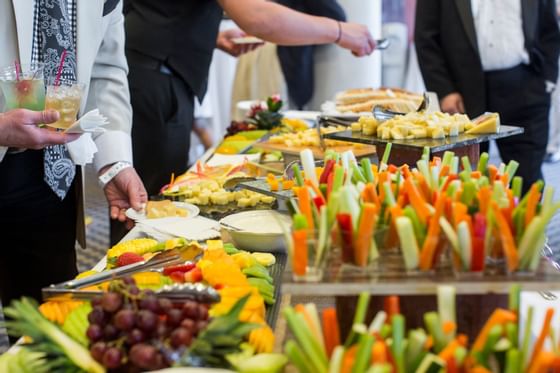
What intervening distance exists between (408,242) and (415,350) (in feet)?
0.48

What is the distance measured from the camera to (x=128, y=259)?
54.6 inches

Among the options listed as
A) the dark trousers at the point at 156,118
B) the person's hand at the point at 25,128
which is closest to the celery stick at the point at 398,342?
the person's hand at the point at 25,128

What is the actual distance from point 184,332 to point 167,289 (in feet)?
0.45

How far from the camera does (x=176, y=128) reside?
9.16ft

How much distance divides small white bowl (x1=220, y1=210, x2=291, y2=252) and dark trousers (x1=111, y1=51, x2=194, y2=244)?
45.1 inches

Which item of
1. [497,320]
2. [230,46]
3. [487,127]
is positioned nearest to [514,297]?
[497,320]

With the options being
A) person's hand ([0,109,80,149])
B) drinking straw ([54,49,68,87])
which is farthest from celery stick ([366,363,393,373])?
drinking straw ([54,49,68,87])

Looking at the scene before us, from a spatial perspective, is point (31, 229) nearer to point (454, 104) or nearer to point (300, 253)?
point (300, 253)

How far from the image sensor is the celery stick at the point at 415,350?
835 mm

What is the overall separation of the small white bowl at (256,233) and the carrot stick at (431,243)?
0.58 metres

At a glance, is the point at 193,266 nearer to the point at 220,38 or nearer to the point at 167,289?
the point at 167,289

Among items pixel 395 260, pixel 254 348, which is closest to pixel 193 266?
pixel 254 348

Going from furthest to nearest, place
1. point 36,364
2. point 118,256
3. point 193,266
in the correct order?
point 118,256
point 193,266
point 36,364

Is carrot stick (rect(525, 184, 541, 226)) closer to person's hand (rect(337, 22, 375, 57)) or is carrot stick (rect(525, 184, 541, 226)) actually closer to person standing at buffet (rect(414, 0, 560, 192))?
person's hand (rect(337, 22, 375, 57))
